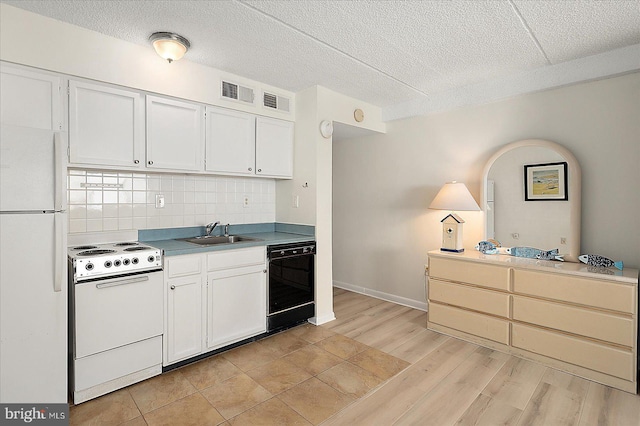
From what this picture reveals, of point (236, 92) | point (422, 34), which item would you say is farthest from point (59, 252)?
point (422, 34)

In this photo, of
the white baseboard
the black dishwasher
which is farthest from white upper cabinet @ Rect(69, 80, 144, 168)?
the white baseboard

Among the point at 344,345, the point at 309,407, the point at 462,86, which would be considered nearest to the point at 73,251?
the point at 309,407

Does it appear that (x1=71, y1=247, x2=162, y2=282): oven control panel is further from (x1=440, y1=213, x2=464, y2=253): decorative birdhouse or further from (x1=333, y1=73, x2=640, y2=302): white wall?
(x1=333, y1=73, x2=640, y2=302): white wall

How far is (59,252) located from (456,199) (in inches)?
126

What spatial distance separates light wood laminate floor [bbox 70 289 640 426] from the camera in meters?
2.02

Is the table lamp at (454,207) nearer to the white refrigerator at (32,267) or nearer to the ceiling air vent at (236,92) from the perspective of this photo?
the ceiling air vent at (236,92)

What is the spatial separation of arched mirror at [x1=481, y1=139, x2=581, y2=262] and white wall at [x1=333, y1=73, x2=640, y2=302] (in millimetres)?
111

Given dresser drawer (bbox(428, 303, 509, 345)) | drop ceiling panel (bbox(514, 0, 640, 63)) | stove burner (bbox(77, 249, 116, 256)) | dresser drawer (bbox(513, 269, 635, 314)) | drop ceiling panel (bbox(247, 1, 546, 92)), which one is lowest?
dresser drawer (bbox(428, 303, 509, 345))

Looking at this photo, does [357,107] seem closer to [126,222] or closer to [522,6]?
[522,6]

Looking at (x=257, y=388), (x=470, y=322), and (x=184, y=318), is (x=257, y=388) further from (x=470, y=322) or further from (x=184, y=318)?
(x=470, y=322)

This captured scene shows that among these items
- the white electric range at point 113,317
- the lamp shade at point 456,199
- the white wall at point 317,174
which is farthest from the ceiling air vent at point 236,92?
the lamp shade at point 456,199

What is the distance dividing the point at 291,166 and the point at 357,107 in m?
1.10

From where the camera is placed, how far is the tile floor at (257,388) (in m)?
2.02

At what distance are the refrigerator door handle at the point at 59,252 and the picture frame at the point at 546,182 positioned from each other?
3.68 m
